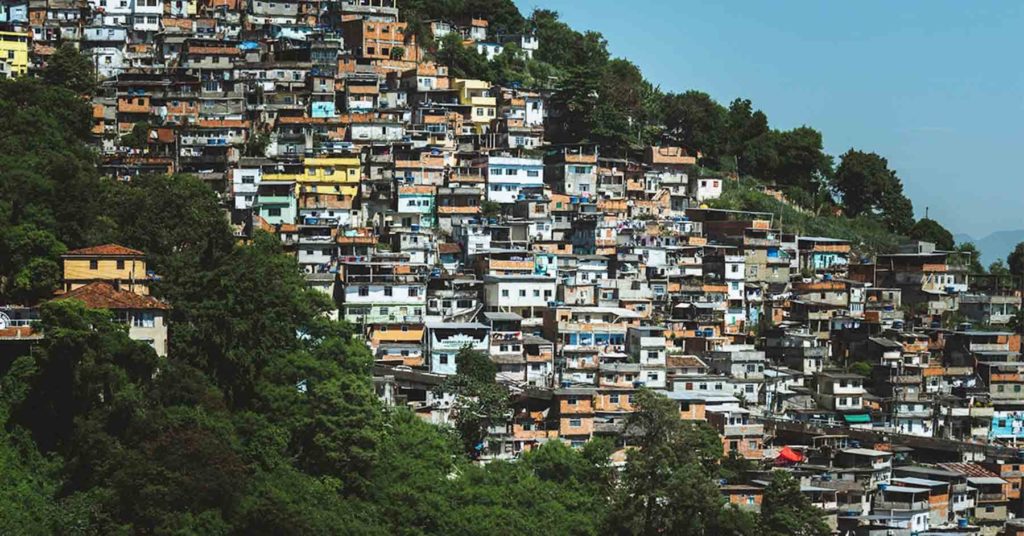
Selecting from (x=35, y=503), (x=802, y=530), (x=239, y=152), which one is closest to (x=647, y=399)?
(x=802, y=530)

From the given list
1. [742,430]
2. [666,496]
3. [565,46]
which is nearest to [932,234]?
[565,46]

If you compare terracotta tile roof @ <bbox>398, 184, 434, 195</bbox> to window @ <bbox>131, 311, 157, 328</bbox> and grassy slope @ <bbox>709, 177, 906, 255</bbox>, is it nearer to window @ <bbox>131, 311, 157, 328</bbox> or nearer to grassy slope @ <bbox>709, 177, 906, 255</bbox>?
grassy slope @ <bbox>709, 177, 906, 255</bbox>

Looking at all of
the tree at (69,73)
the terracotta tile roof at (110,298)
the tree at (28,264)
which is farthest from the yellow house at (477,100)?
the terracotta tile roof at (110,298)

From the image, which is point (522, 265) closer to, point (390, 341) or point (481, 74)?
point (390, 341)

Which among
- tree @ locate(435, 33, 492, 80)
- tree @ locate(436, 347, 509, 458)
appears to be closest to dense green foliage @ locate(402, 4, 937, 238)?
tree @ locate(435, 33, 492, 80)

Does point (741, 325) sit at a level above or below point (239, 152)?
below

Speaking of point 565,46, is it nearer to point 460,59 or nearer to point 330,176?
point 460,59
